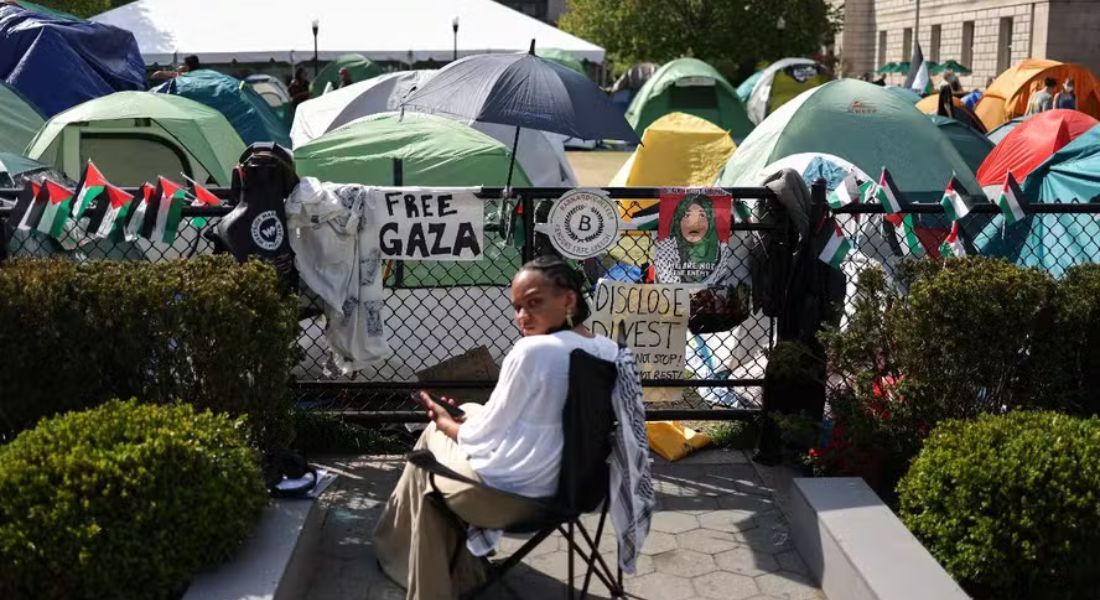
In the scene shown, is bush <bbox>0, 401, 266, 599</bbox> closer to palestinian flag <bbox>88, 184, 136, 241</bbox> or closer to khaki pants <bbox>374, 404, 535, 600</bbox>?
khaki pants <bbox>374, 404, 535, 600</bbox>

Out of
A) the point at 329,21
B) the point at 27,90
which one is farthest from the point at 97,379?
the point at 329,21

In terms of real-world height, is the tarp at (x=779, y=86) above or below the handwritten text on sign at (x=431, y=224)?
above

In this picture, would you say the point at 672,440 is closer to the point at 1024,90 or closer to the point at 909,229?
A: the point at 909,229

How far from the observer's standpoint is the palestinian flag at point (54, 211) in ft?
16.4

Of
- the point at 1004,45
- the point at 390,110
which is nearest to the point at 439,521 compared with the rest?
the point at 390,110

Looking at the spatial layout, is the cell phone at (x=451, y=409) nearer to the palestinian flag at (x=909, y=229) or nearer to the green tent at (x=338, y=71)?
the palestinian flag at (x=909, y=229)

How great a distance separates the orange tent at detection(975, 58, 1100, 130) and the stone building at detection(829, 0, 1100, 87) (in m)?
11.3

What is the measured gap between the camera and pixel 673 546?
4645 mm

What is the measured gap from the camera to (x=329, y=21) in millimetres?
25516

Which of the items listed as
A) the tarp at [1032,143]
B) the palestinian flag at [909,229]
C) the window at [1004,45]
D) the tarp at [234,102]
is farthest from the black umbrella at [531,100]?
the window at [1004,45]

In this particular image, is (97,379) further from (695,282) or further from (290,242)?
(695,282)

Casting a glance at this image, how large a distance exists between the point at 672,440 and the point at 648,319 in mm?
633

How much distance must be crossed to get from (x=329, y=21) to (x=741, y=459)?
71.2 ft

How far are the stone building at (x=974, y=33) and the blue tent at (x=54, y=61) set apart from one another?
29605mm
